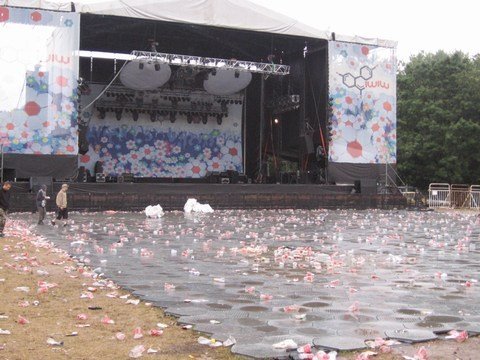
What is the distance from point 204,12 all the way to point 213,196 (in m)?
7.35

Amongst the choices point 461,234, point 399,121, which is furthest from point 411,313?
point 399,121

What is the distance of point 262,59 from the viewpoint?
28.8 m

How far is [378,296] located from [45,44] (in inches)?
738

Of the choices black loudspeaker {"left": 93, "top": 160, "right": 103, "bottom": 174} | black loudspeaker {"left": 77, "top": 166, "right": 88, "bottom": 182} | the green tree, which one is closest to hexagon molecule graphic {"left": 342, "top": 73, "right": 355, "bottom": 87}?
the green tree

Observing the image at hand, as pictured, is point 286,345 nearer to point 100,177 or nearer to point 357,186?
point 357,186

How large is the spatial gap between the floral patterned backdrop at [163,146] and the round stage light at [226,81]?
2.34m

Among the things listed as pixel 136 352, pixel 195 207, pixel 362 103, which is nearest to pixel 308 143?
pixel 362 103

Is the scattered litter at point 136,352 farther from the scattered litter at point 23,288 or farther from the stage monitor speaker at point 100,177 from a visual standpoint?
the stage monitor speaker at point 100,177

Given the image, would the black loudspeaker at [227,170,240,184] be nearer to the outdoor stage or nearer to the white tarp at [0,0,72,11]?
the outdoor stage

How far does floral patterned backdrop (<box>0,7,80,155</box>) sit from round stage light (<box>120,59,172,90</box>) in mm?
2881

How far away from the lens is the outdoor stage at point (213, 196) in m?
20.5

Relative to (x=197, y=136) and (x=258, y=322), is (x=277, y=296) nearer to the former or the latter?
(x=258, y=322)

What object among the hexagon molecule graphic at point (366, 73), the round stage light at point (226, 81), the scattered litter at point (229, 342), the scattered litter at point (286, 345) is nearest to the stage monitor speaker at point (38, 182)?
the round stage light at point (226, 81)

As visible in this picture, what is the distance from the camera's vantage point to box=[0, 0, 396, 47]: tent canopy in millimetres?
21906
